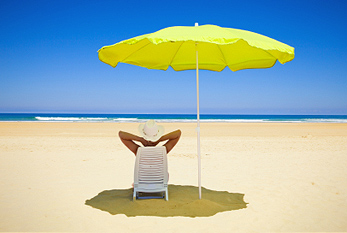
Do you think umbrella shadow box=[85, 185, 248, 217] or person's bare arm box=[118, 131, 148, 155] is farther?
person's bare arm box=[118, 131, 148, 155]

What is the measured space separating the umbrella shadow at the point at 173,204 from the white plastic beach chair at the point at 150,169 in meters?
0.25

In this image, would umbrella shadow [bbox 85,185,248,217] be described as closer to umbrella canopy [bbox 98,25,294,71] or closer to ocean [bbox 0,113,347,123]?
umbrella canopy [bbox 98,25,294,71]

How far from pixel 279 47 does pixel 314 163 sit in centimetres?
527

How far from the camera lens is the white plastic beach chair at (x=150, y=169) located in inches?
156

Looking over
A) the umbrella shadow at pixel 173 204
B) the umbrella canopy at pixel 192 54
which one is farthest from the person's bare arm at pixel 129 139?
the umbrella canopy at pixel 192 54

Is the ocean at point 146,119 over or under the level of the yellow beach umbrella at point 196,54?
under

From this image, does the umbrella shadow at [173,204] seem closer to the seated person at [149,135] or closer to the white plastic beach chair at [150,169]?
the white plastic beach chair at [150,169]

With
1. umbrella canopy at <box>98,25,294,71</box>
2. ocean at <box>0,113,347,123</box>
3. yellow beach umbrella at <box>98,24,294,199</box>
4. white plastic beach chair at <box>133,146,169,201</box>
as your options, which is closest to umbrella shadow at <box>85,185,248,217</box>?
white plastic beach chair at <box>133,146,169,201</box>

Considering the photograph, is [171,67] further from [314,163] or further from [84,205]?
[314,163]

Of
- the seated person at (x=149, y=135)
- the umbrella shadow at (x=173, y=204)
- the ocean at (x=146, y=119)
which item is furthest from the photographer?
the ocean at (x=146, y=119)

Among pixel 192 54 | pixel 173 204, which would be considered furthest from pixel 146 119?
pixel 173 204

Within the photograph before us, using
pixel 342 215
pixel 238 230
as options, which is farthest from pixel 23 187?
pixel 342 215

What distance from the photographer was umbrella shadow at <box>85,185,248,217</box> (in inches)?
149

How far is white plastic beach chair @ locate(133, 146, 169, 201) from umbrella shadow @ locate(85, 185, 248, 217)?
0.82ft
